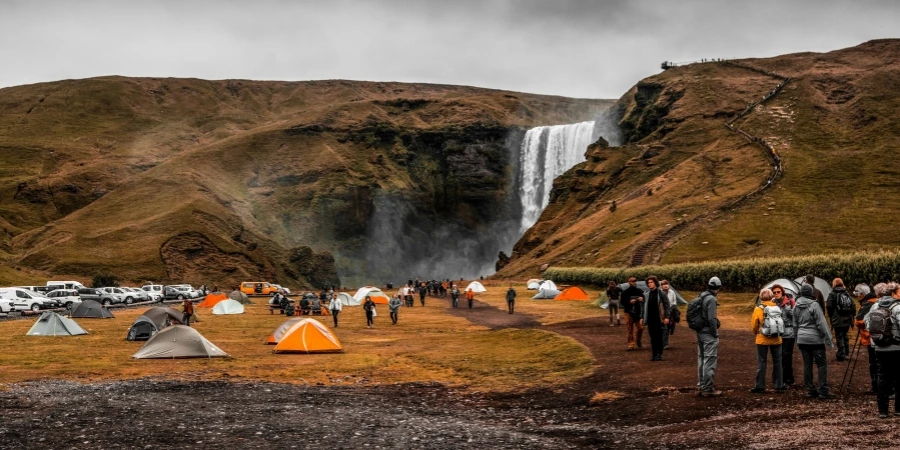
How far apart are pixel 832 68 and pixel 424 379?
417 ft

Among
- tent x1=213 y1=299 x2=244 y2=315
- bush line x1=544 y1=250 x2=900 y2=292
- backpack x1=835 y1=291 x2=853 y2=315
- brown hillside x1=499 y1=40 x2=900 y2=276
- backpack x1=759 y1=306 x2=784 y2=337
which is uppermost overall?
brown hillside x1=499 y1=40 x2=900 y2=276

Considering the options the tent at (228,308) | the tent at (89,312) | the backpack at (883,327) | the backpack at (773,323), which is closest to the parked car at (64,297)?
the tent at (89,312)

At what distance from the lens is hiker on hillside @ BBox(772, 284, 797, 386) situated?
19.2m

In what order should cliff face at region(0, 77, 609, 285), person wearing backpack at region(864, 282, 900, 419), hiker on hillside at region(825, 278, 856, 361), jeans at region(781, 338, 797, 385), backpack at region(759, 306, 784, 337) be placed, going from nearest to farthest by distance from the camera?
person wearing backpack at region(864, 282, 900, 419)
backpack at region(759, 306, 784, 337)
jeans at region(781, 338, 797, 385)
hiker on hillside at region(825, 278, 856, 361)
cliff face at region(0, 77, 609, 285)

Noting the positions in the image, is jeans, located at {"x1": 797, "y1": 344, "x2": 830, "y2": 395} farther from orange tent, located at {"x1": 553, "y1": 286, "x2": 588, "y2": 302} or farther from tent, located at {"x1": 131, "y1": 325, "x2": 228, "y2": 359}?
orange tent, located at {"x1": 553, "y1": 286, "x2": 588, "y2": 302}

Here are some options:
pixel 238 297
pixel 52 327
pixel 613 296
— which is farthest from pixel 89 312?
pixel 613 296

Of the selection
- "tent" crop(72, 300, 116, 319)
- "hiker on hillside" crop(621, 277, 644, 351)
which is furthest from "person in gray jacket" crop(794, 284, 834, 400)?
"tent" crop(72, 300, 116, 319)

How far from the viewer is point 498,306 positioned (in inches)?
2613

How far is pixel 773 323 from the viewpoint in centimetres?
1889

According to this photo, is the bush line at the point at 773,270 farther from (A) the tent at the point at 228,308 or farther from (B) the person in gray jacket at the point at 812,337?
(A) the tent at the point at 228,308

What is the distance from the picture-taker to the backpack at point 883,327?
50.7 ft

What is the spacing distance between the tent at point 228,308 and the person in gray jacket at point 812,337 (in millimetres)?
49232

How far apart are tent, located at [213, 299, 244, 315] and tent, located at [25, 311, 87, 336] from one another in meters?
19.6

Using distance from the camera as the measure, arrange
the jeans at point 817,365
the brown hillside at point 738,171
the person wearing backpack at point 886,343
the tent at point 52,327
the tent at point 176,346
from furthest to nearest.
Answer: the brown hillside at point 738,171
the tent at point 52,327
the tent at point 176,346
the jeans at point 817,365
the person wearing backpack at point 886,343
